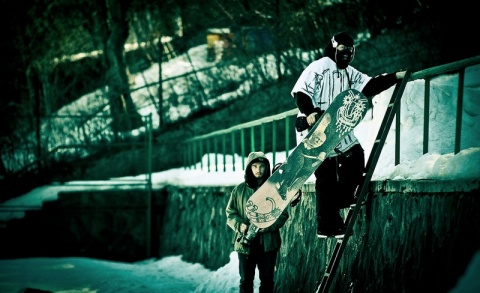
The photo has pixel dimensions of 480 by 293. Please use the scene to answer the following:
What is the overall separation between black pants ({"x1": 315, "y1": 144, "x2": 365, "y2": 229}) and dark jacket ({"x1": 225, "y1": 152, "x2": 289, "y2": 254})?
→ 2.26 ft

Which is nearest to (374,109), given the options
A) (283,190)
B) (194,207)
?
(283,190)

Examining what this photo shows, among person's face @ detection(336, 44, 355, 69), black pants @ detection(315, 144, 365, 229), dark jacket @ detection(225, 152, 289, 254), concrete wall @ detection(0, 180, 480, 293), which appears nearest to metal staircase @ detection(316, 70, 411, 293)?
black pants @ detection(315, 144, 365, 229)

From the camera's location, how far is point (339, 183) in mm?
4531

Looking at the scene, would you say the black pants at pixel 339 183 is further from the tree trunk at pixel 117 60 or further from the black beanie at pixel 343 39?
the tree trunk at pixel 117 60

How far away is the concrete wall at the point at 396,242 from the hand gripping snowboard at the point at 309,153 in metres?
0.59

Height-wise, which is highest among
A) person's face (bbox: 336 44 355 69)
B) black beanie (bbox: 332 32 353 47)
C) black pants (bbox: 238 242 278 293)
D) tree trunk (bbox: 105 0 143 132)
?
tree trunk (bbox: 105 0 143 132)

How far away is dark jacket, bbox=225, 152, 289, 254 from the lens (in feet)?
16.8

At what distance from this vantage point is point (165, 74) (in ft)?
60.4

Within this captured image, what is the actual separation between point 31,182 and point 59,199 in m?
1.20

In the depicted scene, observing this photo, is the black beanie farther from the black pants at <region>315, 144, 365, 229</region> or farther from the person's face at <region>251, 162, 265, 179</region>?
the person's face at <region>251, 162, 265, 179</region>

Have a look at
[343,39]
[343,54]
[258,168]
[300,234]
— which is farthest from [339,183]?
[300,234]

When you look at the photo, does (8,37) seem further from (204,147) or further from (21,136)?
(204,147)

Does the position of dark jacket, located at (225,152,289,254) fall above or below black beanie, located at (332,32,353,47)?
below

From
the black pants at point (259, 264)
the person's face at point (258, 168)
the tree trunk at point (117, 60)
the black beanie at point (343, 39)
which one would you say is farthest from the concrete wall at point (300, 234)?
the tree trunk at point (117, 60)
